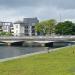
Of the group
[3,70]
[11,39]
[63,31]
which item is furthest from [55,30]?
[3,70]

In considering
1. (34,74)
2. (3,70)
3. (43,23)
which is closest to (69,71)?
(34,74)

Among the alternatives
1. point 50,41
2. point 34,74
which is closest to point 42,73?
point 34,74

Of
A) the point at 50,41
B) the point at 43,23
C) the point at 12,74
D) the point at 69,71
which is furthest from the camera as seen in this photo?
the point at 43,23

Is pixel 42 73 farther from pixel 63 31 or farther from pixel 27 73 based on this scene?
pixel 63 31

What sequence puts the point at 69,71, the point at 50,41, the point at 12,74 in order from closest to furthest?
the point at 12,74 → the point at 69,71 → the point at 50,41

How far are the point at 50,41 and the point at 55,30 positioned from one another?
182ft

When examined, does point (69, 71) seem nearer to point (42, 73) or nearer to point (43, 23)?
point (42, 73)

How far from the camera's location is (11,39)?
4321 inches

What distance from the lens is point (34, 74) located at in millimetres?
21750

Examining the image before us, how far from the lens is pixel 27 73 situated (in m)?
22.1

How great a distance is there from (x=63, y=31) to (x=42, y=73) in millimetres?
139885

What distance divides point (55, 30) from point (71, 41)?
54680 mm

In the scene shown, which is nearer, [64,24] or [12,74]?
[12,74]

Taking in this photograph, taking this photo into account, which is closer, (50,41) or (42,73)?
(42,73)
